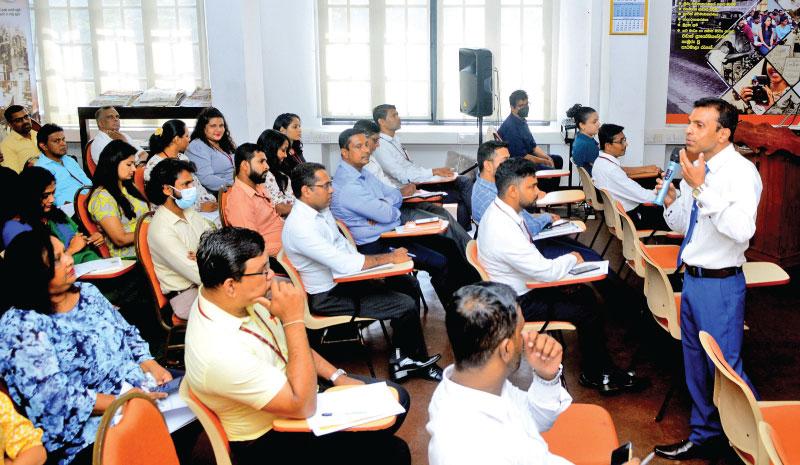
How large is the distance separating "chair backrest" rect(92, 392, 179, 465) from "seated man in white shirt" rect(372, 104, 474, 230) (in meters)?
4.58

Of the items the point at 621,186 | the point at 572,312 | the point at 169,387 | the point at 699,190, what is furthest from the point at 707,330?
the point at 621,186

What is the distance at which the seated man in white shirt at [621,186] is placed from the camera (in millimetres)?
5738

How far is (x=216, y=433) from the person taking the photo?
7.51 feet

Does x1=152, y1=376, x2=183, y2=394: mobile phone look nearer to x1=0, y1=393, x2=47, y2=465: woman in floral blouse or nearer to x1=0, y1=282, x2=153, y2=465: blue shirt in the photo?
x1=0, y1=282, x2=153, y2=465: blue shirt

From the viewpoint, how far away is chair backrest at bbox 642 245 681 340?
337cm

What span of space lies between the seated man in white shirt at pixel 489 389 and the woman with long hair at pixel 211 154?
4298mm

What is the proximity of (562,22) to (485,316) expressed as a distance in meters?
8.16

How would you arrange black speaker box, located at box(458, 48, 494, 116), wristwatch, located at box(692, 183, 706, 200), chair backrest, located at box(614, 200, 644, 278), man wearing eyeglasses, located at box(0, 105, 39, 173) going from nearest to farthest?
1. wristwatch, located at box(692, 183, 706, 200)
2. chair backrest, located at box(614, 200, 644, 278)
3. man wearing eyeglasses, located at box(0, 105, 39, 173)
4. black speaker box, located at box(458, 48, 494, 116)

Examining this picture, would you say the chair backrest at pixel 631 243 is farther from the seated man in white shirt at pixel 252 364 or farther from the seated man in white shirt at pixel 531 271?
the seated man in white shirt at pixel 252 364

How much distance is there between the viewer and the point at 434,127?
31.7ft

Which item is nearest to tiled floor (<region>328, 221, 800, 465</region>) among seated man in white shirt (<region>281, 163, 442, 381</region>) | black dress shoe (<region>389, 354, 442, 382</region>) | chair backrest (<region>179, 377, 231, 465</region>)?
black dress shoe (<region>389, 354, 442, 382</region>)

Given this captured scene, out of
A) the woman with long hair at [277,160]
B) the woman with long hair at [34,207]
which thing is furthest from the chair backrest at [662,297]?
the woman with long hair at [34,207]

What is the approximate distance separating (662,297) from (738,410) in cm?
121

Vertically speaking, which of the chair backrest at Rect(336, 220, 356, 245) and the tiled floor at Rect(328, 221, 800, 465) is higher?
the chair backrest at Rect(336, 220, 356, 245)
